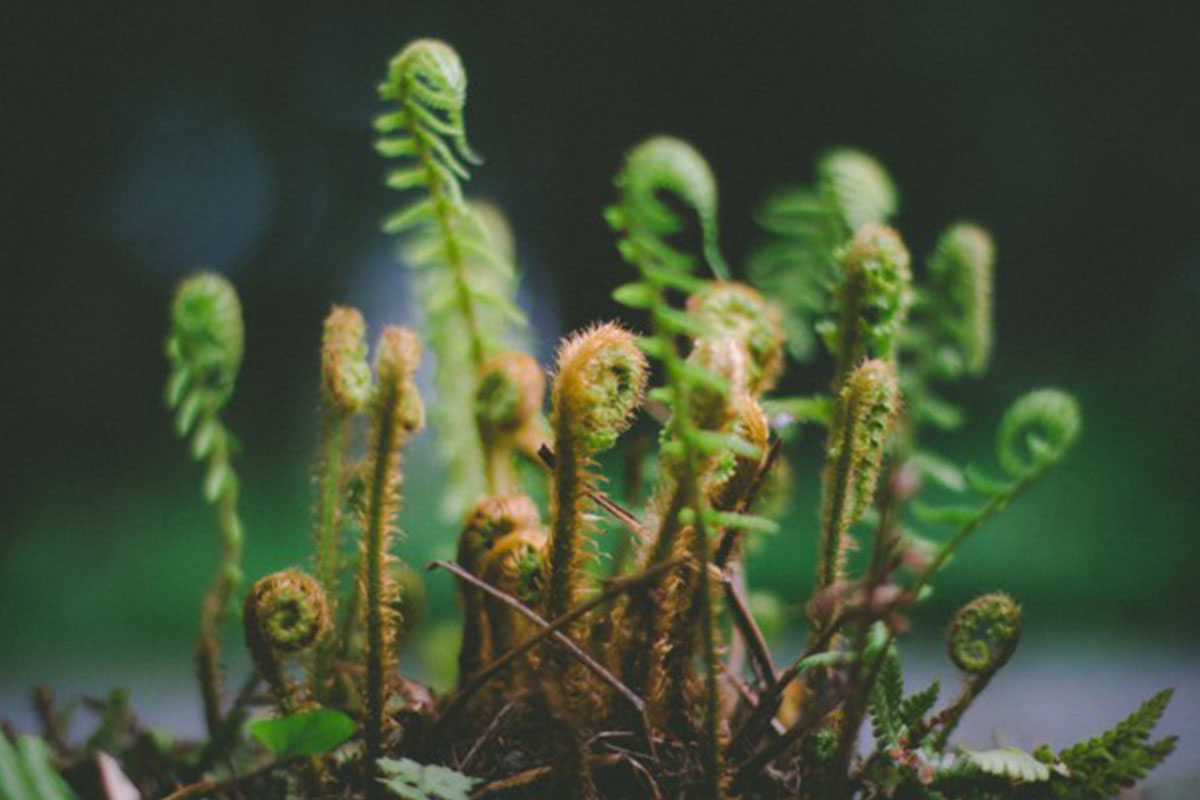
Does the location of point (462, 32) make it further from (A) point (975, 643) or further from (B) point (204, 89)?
(A) point (975, 643)

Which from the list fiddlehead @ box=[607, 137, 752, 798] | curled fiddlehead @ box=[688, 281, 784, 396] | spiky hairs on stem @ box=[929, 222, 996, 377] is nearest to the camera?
fiddlehead @ box=[607, 137, 752, 798]

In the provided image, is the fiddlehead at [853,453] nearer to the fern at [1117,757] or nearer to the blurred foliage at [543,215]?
the fern at [1117,757]

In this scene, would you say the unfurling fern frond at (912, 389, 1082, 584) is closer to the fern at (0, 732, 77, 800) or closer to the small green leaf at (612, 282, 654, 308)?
the small green leaf at (612, 282, 654, 308)

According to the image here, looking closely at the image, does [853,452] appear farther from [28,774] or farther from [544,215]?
[544,215]

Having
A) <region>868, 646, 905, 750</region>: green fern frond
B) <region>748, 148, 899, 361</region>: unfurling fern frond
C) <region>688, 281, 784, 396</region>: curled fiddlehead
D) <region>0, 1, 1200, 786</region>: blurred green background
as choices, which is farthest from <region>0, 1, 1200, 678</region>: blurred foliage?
<region>868, 646, 905, 750</region>: green fern frond

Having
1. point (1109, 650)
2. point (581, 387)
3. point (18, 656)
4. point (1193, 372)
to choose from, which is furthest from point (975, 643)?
point (1193, 372)

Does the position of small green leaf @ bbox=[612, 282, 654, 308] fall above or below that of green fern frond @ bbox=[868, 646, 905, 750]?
above

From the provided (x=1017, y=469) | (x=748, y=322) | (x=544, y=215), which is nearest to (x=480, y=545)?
(x=748, y=322)

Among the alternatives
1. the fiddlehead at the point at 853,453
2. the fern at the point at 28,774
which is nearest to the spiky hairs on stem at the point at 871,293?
the fiddlehead at the point at 853,453
